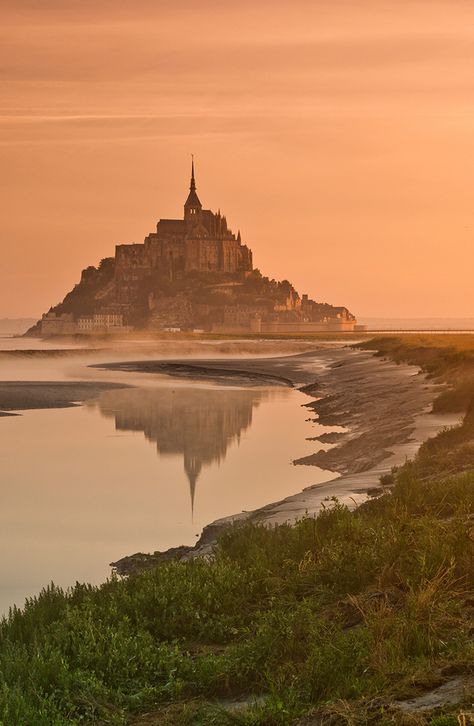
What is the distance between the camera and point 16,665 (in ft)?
23.0

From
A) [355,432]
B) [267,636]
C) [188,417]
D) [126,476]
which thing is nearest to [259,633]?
[267,636]

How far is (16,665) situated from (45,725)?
113 centimetres

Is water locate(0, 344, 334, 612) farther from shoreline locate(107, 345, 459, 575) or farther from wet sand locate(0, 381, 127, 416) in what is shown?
wet sand locate(0, 381, 127, 416)

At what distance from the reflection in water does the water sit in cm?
6

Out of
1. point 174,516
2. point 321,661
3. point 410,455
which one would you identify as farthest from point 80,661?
point 410,455

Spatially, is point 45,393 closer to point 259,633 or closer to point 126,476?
point 126,476

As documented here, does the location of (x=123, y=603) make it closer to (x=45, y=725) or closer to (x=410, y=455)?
(x=45, y=725)

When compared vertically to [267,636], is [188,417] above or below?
below

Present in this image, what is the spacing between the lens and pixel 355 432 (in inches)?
1143

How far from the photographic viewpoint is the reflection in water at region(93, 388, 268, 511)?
27469mm

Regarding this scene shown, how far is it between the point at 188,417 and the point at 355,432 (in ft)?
31.1

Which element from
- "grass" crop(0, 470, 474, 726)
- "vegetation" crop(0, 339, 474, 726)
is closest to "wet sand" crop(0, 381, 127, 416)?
"vegetation" crop(0, 339, 474, 726)

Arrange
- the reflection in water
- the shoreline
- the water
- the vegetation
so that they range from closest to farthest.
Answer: the vegetation
the shoreline
the water
the reflection in water

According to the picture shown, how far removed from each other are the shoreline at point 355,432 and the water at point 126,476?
2.75 ft
